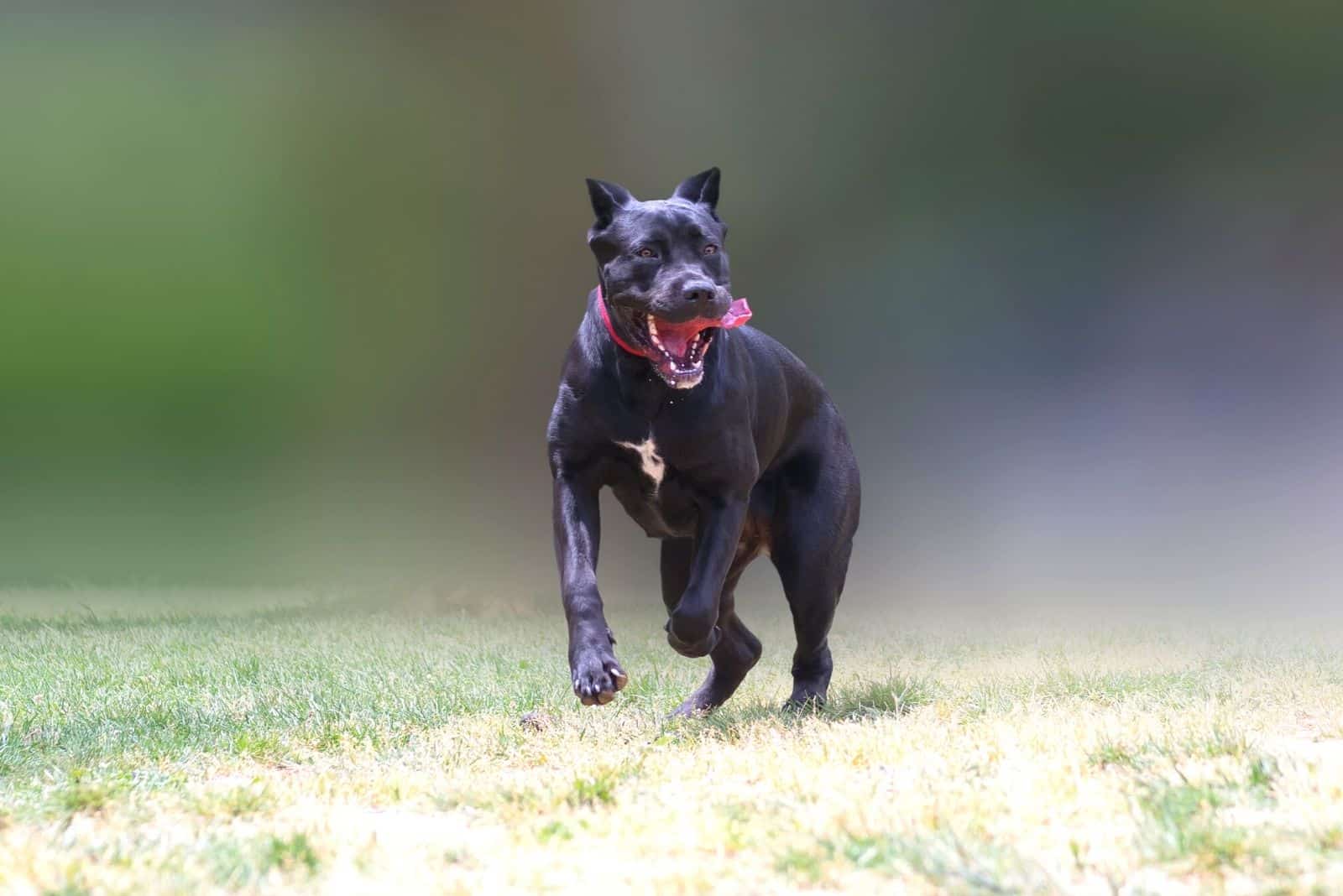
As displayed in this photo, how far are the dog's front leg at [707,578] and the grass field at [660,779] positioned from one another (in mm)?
302

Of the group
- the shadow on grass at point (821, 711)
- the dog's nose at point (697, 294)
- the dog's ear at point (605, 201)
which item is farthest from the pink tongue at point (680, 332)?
the shadow on grass at point (821, 711)

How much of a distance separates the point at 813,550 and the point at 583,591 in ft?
3.86

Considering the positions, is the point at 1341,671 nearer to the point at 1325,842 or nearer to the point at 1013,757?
the point at 1013,757

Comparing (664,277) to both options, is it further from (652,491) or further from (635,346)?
(652,491)

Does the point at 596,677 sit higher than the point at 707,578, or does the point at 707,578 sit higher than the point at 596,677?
the point at 707,578

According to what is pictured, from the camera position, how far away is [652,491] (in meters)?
4.52

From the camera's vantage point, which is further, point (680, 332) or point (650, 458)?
point (650, 458)

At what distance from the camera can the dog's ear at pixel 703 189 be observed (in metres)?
4.69

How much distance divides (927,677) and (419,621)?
4023 mm

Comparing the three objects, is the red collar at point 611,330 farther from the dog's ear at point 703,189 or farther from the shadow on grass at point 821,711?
the shadow on grass at point 821,711

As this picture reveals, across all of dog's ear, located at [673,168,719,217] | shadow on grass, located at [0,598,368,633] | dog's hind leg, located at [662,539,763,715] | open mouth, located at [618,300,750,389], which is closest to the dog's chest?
open mouth, located at [618,300,750,389]

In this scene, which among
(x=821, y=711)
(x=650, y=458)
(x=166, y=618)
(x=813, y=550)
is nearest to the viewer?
(x=650, y=458)

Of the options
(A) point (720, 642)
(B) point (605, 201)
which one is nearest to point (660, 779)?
(A) point (720, 642)

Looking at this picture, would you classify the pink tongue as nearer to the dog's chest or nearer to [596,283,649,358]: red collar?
[596,283,649,358]: red collar
